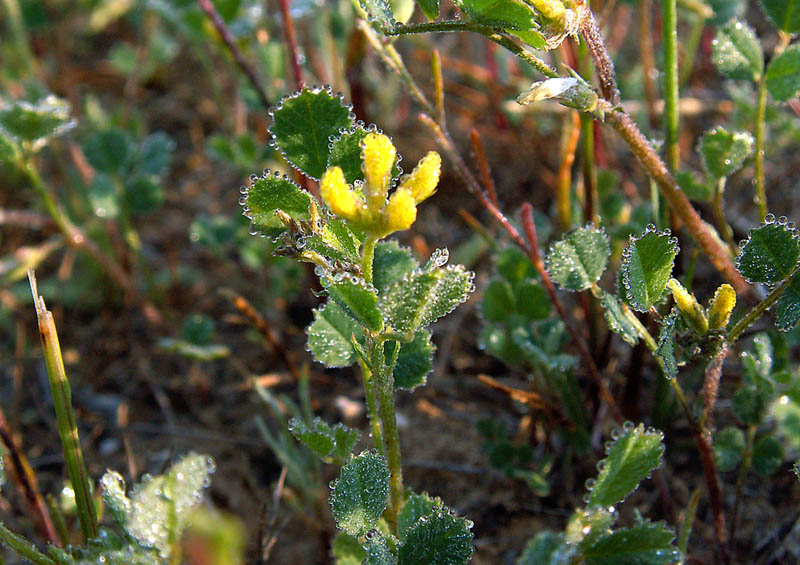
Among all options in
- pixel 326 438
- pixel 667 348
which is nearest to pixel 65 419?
pixel 326 438

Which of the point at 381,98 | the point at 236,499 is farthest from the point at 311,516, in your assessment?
the point at 381,98

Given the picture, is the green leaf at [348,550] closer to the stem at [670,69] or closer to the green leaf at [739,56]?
the stem at [670,69]

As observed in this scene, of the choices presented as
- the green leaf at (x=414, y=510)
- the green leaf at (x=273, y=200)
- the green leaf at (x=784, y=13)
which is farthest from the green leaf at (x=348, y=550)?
the green leaf at (x=784, y=13)

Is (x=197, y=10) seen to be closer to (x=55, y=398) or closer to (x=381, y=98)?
(x=381, y=98)

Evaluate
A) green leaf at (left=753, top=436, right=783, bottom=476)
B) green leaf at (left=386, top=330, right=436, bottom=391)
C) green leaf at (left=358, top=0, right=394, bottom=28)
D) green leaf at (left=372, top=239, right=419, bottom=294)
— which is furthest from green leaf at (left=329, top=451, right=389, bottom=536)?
green leaf at (left=753, top=436, right=783, bottom=476)

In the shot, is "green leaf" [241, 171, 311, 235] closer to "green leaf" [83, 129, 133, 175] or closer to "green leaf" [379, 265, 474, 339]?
"green leaf" [379, 265, 474, 339]

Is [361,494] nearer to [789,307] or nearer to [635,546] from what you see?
[635,546]

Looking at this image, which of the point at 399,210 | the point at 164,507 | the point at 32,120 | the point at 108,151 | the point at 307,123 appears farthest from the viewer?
the point at 108,151
